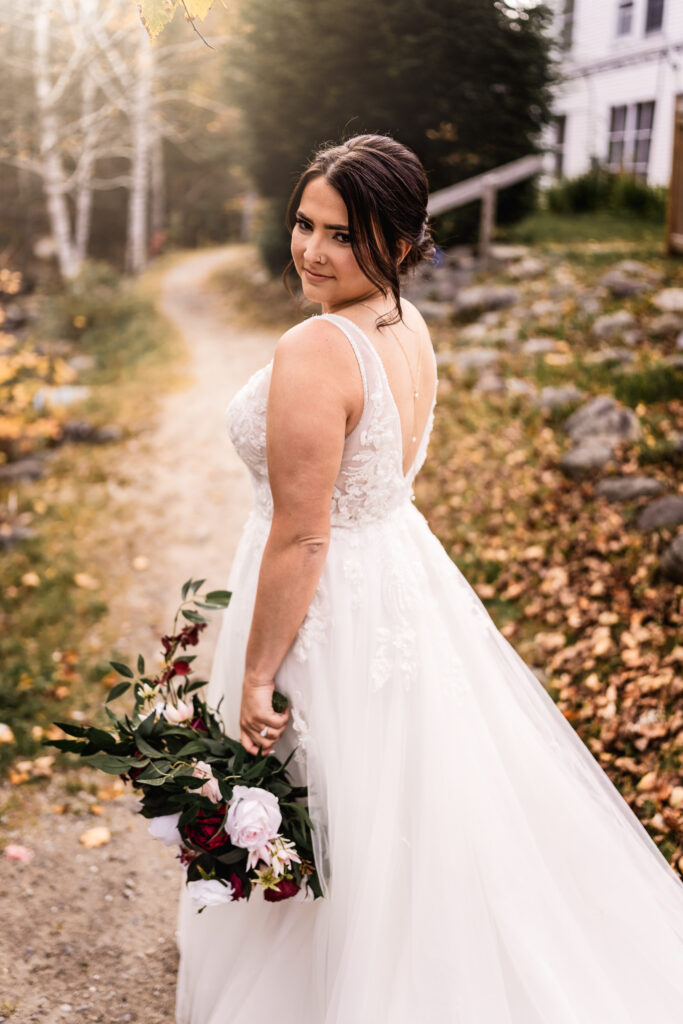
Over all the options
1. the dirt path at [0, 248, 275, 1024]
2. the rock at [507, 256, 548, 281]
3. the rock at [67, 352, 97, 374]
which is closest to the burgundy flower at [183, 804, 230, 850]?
the dirt path at [0, 248, 275, 1024]

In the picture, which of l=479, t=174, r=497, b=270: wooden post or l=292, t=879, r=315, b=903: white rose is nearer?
l=292, t=879, r=315, b=903: white rose

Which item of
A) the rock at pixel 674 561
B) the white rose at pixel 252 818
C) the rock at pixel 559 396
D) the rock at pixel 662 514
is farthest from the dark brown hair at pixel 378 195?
the rock at pixel 559 396

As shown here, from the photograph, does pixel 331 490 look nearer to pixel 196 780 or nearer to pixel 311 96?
pixel 196 780

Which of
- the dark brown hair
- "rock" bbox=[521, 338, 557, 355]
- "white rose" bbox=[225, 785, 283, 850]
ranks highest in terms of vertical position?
the dark brown hair

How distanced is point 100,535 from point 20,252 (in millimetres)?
15411

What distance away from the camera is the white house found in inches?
202

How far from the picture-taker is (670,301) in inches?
272

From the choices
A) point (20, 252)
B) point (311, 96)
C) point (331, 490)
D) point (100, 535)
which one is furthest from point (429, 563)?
point (20, 252)

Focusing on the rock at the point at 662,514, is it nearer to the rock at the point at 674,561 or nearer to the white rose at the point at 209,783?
the rock at the point at 674,561

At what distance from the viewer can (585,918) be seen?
216 cm

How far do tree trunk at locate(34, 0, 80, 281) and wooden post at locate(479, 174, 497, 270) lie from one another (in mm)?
5795

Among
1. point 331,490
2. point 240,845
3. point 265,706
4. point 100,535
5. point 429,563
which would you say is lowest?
point 100,535

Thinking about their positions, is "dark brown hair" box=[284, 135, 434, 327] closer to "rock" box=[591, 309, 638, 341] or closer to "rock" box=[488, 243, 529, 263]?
"rock" box=[591, 309, 638, 341]

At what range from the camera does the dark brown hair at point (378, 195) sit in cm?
188
